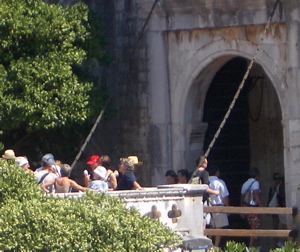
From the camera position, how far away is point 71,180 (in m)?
12.5

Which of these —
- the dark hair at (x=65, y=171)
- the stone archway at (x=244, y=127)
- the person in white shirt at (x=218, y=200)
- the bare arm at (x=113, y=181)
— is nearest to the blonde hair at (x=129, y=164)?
the bare arm at (x=113, y=181)

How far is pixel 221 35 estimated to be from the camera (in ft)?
46.4

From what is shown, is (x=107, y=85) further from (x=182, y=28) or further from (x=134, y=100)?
(x=182, y=28)

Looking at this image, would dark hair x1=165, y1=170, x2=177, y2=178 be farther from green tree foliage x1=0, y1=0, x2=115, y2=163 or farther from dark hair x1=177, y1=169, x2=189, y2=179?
green tree foliage x1=0, y1=0, x2=115, y2=163

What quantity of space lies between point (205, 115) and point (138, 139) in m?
1.10

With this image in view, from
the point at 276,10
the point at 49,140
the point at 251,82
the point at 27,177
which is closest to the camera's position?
the point at 27,177

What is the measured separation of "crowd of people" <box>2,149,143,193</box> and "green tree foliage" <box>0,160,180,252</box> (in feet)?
7.52

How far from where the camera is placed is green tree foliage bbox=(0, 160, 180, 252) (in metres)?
8.66

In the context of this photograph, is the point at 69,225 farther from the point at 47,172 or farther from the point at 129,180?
the point at 129,180

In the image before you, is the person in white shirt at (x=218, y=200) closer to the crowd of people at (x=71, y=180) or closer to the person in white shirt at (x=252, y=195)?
the person in white shirt at (x=252, y=195)

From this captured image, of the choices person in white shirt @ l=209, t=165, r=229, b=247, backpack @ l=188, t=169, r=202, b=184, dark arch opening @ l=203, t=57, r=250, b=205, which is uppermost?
dark arch opening @ l=203, t=57, r=250, b=205

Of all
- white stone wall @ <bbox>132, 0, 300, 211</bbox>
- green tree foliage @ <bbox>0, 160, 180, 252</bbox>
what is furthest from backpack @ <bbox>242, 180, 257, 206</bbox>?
green tree foliage @ <bbox>0, 160, 180, 252</bbox>

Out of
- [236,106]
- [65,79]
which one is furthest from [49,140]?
[236,106]

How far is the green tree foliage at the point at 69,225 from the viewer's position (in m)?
8.66
